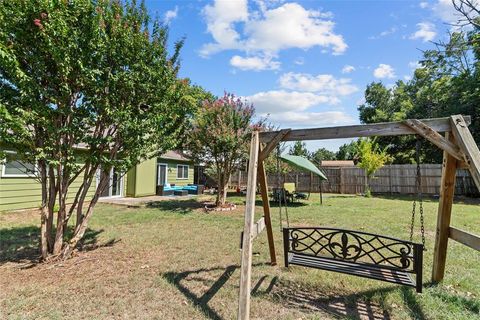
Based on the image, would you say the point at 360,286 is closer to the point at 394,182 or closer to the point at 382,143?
Answer: the point at 394,182

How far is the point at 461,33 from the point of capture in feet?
39.3

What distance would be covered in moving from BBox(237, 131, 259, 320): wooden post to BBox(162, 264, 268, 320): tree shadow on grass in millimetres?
475

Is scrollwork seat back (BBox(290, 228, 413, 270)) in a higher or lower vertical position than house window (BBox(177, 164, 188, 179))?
lower

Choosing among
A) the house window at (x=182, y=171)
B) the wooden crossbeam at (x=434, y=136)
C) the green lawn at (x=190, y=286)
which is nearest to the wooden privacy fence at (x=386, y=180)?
the house window at (x=182, y=171)

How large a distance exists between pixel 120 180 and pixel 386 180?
16.6 m

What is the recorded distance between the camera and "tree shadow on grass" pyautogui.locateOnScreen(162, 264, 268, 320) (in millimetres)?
3082

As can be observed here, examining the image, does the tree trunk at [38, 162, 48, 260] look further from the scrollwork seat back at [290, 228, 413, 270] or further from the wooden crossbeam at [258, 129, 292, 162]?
the scrollwork seat back at [290, 228, 413, 270]

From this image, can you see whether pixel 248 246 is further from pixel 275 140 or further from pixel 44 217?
pixel 44 217

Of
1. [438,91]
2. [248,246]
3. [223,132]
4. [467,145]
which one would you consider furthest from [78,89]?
[438,91]

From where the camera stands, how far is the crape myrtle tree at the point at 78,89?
3.72m

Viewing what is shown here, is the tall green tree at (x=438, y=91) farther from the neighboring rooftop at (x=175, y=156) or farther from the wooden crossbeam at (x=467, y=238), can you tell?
the neighboring rooftop at (x=175, y=156)

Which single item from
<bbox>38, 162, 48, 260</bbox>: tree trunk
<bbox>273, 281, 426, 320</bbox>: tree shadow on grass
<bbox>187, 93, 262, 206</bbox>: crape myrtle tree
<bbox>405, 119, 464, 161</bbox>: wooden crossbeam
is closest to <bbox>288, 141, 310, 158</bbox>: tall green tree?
<bbox>187, 93, 262, 206</bbox>: crape myrtle tree

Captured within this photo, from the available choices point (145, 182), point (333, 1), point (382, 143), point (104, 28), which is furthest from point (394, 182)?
point (104, 28)

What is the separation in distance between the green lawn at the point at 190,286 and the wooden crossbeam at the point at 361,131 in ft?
6.58
